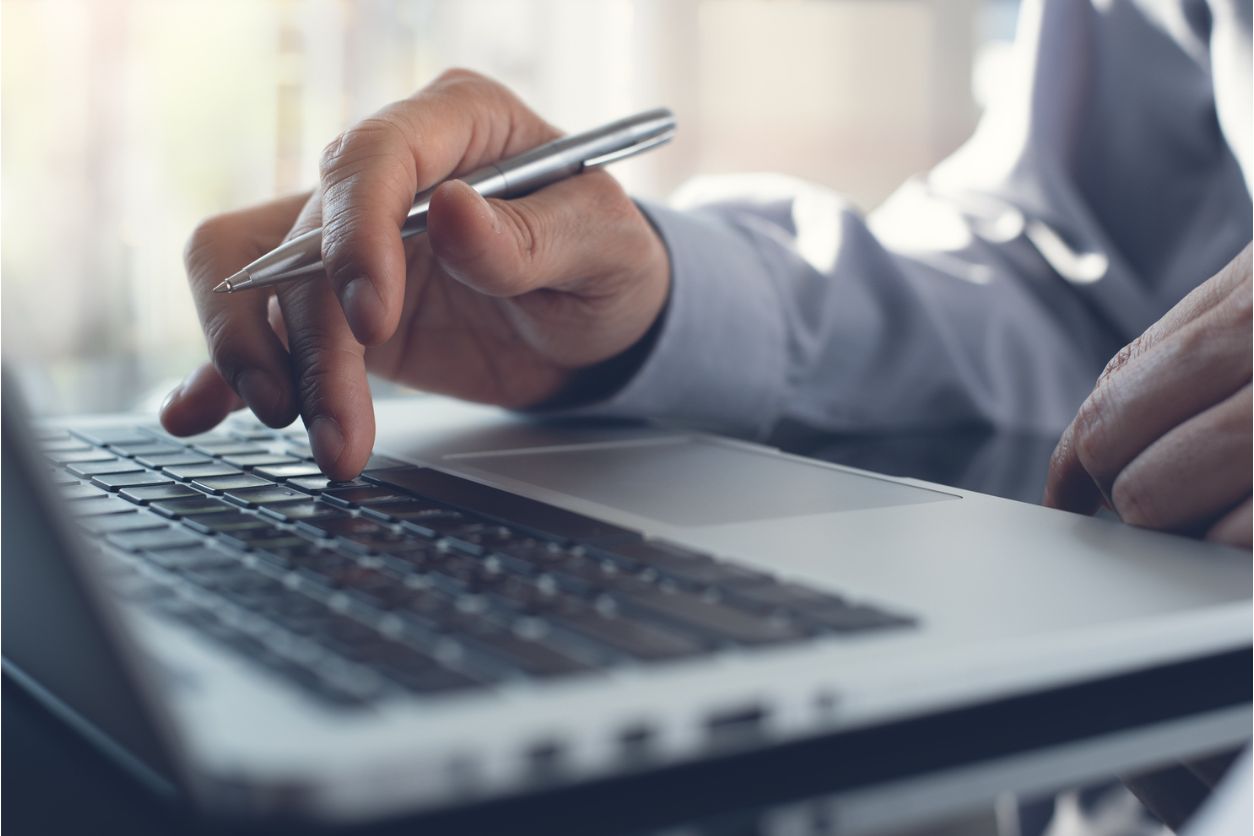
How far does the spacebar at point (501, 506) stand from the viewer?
0.96 feet

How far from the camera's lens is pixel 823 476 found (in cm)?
42

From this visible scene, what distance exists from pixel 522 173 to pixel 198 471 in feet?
0.66

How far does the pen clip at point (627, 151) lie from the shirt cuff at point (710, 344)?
6 cm

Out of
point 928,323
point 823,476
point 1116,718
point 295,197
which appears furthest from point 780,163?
point 1116,718

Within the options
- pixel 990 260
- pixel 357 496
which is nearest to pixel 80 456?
pixel 357 496

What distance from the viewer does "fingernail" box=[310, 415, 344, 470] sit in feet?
1.28

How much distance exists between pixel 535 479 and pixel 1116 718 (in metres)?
0.23

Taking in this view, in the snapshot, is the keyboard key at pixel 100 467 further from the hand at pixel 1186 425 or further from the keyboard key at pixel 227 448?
the hand at pixel 1186 425

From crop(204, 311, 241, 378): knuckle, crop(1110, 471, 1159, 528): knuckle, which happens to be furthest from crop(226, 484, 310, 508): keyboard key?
crop(1110, 471, 1159, 528): knuckle

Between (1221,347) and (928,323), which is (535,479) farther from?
(928,323)

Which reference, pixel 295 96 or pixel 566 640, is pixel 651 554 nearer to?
pixel 566 640

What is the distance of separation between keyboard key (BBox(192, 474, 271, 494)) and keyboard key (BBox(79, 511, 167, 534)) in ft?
0.15

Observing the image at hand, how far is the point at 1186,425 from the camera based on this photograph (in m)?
0.33

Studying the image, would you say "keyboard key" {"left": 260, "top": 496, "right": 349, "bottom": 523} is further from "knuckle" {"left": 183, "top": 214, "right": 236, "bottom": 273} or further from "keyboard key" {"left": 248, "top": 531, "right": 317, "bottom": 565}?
"knuckle" {"left": 183, "top": 214, "right": 236, "bottom": 273}
